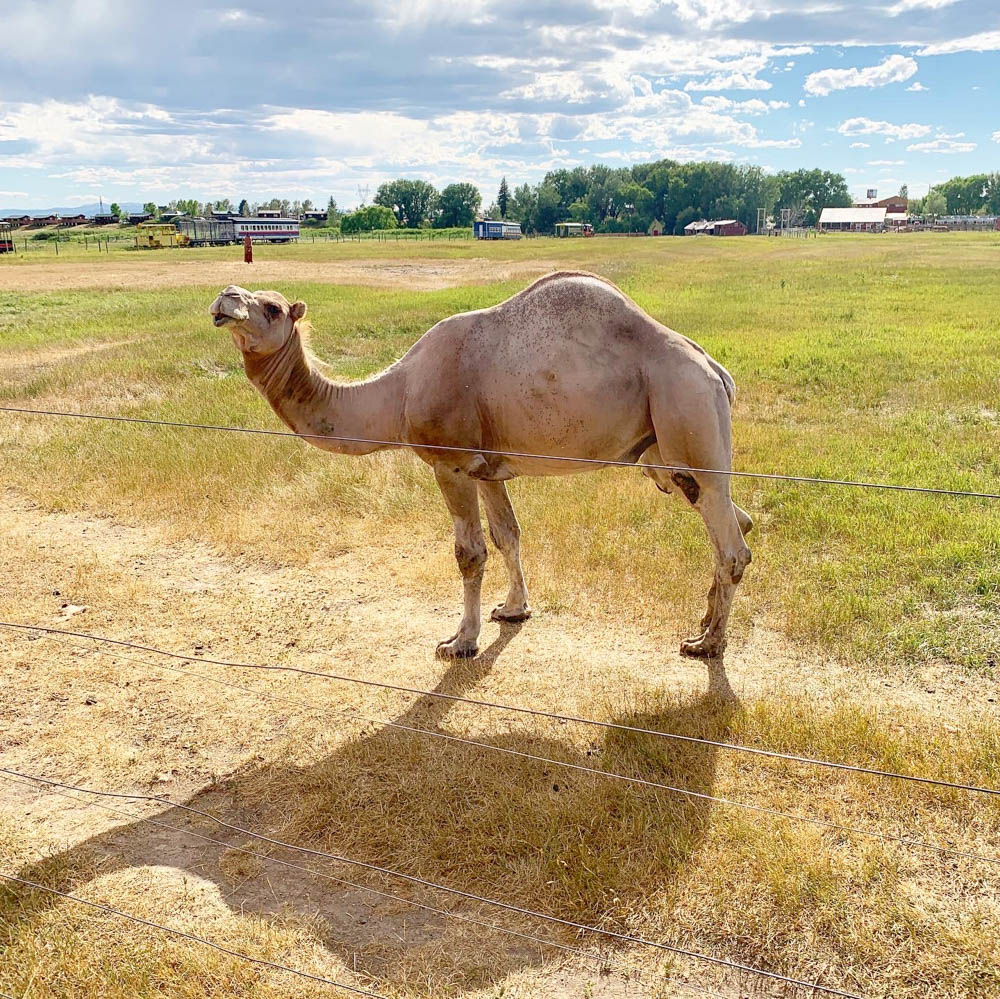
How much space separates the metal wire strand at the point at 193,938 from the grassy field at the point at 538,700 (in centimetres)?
6

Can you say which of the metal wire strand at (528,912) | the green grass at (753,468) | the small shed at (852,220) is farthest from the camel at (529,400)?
the small shed at (852,220)

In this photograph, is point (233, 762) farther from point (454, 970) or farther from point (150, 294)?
point (150, 294)

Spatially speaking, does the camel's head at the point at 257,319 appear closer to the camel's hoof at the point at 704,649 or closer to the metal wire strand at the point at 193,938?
the metal wire strand at the point at 193,938

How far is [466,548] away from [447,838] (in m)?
2.44

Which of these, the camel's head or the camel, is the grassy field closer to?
the camel

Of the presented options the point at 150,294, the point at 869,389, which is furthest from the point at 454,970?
the point at 150,294

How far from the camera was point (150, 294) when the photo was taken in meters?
34.7

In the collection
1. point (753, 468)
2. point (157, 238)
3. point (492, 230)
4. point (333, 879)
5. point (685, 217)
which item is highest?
point (685, 217)

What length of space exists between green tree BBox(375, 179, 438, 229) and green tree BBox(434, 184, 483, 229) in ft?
20.7

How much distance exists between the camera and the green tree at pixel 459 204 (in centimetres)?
13750

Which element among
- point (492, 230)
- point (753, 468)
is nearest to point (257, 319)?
point (753, 468)

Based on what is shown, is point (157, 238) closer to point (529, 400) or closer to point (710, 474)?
point (529, 400)

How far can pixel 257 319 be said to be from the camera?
5.93 meters

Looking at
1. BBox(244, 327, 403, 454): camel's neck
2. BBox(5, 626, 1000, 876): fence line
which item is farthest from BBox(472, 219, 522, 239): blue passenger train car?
BBox(5, 626, 1000, 876): fence line
